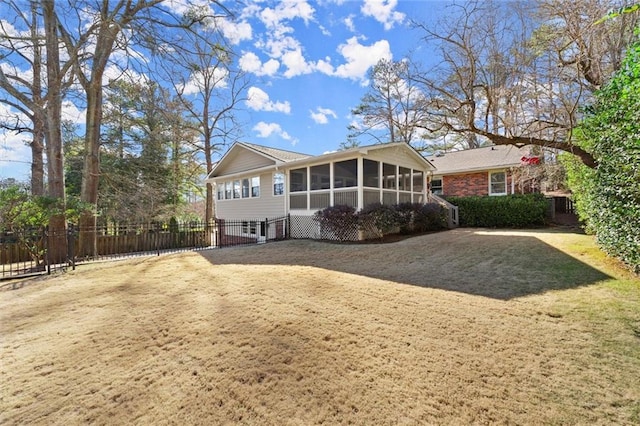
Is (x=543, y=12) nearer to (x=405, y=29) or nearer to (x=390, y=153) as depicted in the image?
(x=405, y=29)

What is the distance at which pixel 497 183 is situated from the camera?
685 inches

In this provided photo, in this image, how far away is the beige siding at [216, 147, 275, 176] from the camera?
1595 cm

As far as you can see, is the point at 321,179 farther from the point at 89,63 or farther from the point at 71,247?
the point at 89,63

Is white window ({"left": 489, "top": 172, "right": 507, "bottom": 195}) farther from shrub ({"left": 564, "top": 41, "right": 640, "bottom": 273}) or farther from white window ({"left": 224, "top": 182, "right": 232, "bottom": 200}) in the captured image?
white window ({"left": 224, "top": 182, "right": 232, "bottom": 200})

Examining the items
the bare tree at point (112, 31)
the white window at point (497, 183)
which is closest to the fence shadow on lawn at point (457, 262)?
the bare tree at point (112, 31)

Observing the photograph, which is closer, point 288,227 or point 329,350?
point 329,350

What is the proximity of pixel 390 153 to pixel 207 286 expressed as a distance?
9973 mm

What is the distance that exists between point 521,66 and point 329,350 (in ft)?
31.3

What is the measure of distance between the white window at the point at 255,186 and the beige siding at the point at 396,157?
7.08 metres

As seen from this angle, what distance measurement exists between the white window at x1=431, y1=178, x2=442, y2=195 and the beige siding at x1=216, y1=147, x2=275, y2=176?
11269 millimetres

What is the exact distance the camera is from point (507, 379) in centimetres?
270

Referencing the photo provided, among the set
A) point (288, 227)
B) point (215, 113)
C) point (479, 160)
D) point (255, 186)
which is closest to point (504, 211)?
point (479, 160)

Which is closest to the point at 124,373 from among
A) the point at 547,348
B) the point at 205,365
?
the point at 205,365

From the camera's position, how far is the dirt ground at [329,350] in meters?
2.37
